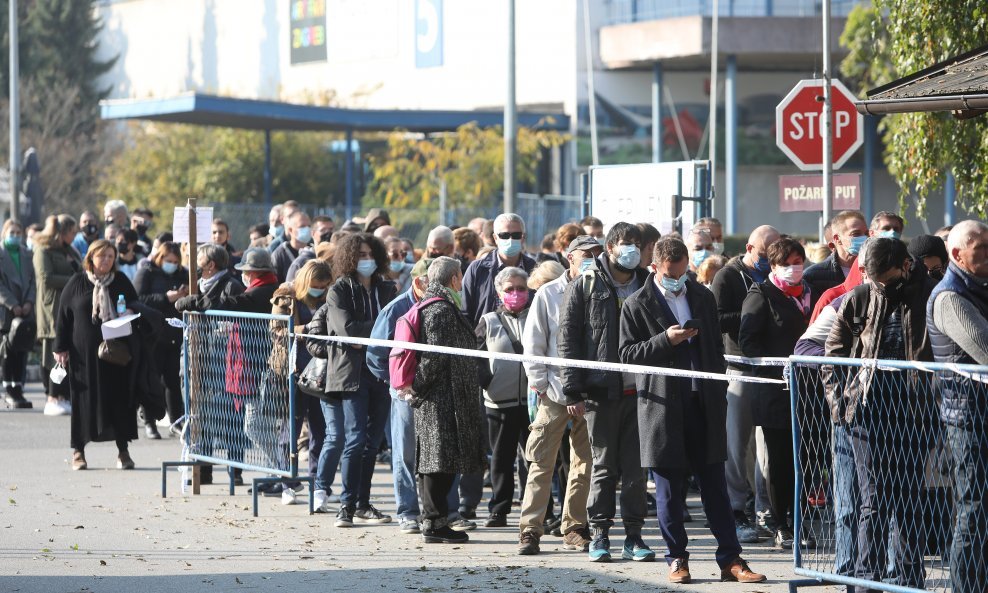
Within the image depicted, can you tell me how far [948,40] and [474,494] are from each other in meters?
6.51

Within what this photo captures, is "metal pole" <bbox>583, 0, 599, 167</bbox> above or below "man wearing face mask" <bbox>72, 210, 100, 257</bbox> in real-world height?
above

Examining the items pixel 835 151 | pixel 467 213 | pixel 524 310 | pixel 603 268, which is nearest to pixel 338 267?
pixel 524 310

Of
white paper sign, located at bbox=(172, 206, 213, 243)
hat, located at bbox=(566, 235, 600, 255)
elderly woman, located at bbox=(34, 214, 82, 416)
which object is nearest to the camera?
hat, located at bbox=(566, 235, 600, 255)

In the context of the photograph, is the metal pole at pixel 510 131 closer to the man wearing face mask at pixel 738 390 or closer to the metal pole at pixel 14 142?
the metal pole at pixel 14 142

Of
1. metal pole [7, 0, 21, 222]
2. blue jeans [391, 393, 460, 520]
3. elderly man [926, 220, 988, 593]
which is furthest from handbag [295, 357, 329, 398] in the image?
metal pole [7, 0, 21, 222]

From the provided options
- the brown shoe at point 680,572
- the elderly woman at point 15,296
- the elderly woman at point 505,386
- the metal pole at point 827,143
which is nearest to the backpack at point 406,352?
the elderly woman at point 505,386

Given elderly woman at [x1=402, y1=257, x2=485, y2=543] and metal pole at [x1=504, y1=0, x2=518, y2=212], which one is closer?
elderly woman at [x1=402, y1=257, x2=485, y2=543]

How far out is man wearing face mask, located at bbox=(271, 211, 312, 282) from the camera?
15195mm

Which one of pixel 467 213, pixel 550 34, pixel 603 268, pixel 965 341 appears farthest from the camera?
pixel 550 34

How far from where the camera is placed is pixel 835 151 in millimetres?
15055

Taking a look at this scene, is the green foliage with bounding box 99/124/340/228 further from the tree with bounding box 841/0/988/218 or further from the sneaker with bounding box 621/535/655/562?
the sneaker with bounding box 621/535/655/562

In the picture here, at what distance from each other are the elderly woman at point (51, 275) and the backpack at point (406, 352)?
26.5 feet

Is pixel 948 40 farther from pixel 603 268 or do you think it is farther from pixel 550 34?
pixel 550 34

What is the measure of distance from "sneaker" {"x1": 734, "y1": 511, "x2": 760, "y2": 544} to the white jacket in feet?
5.34
